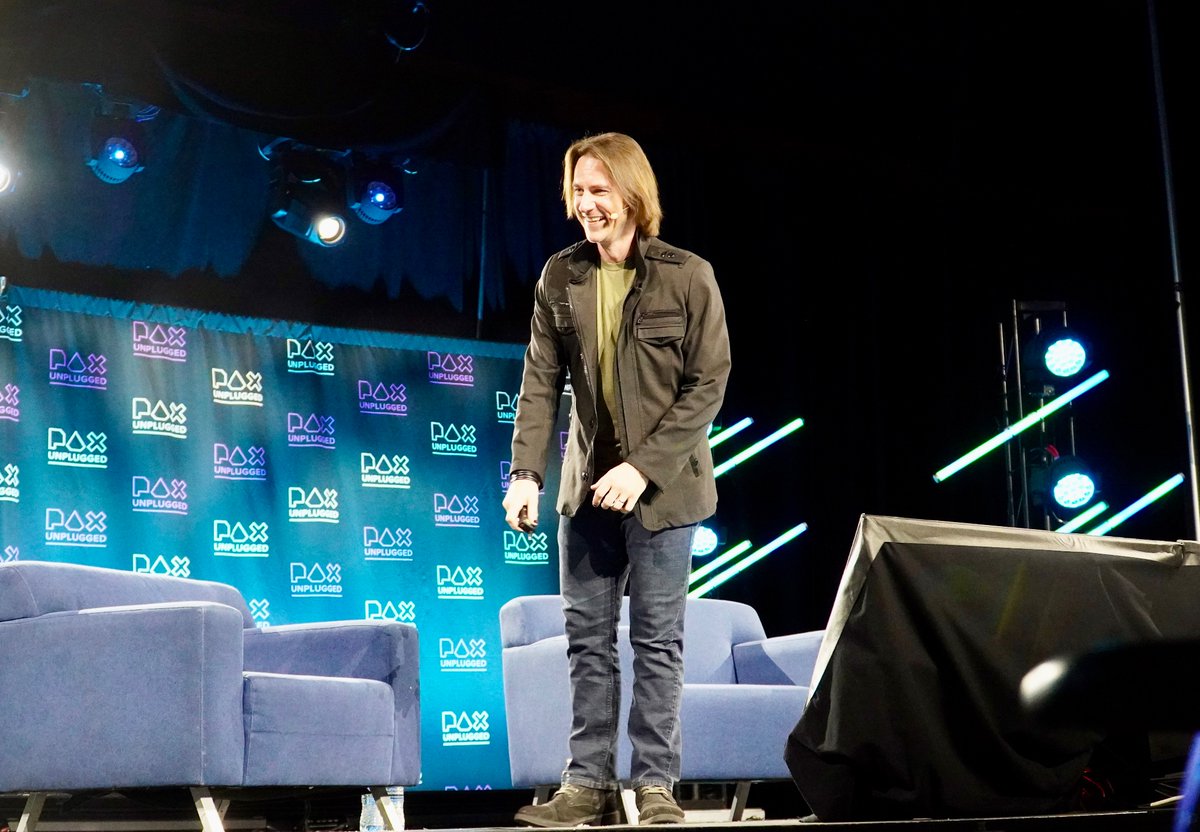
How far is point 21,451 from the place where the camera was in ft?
18.6

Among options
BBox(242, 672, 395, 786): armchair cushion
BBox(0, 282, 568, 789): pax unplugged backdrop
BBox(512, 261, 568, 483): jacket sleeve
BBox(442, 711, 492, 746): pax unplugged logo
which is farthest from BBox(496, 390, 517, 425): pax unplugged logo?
BBox(512, 261, 568, 483): jacket sleeve

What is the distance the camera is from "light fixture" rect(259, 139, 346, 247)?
6.43 m

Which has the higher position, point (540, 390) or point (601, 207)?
point (601, 207)

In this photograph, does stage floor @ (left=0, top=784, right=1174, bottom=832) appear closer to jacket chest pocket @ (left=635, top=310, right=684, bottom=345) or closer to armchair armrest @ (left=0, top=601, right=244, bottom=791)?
armchair armrest @ (left=0, top=601, right=244, bottom=791)

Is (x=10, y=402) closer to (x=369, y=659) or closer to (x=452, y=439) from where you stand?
(x=452, y=439)

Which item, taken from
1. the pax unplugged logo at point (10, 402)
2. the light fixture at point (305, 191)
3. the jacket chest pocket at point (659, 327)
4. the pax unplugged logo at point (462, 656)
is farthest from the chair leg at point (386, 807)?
the light fixture at point (305, 191)

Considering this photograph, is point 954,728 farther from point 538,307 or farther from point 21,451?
point 21,451

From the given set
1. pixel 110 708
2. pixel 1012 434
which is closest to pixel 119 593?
pixel 110 708

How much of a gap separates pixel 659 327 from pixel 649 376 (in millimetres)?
101

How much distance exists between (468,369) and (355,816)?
2392 millimetres

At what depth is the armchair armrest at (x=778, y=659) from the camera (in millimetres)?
4754

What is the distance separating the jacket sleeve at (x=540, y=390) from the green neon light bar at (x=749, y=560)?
4050mm

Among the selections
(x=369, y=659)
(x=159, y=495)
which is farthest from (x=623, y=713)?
(x=159, y=495)

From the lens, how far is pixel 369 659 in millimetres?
4160
